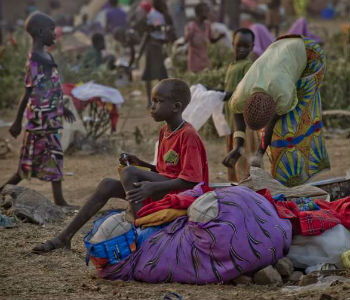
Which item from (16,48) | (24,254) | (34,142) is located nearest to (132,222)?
(24,254)

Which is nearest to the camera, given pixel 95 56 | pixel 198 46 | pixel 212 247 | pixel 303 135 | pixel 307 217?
pixel 212 247

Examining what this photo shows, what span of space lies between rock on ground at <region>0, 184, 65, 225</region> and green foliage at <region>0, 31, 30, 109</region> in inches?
209

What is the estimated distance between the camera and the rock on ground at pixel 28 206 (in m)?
5.66

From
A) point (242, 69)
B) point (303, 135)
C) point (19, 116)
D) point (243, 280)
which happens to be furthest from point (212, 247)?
point (19, 116)

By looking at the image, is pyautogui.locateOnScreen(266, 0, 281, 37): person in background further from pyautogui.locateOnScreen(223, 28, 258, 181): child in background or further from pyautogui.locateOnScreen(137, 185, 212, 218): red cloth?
pyautogui.locateOnScreen(137, 185, 212, 218): red cloth

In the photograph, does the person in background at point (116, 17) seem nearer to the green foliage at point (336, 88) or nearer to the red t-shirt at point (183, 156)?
the green foliage at point (336, 88)

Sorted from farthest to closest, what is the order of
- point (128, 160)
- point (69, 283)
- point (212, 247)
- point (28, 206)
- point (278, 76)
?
point (28, 206) < point (278, 76) < point (128, 160) < point (69, 283) < point (212, 247)

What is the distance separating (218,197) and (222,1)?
1458cm

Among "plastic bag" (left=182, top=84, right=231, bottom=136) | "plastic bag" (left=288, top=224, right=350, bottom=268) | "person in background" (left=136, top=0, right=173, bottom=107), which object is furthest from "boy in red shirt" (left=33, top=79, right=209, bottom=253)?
"person in background" (left=136, top=0, right=173, bottom=107)

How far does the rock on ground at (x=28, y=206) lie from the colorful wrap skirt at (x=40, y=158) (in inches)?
18.0

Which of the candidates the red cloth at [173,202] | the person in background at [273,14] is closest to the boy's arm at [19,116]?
the red cloth at [173,202]

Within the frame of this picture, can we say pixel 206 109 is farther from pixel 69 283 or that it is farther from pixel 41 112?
pixel 69 283

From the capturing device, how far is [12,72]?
1206 centimetres

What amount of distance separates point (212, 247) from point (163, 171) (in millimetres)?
802
